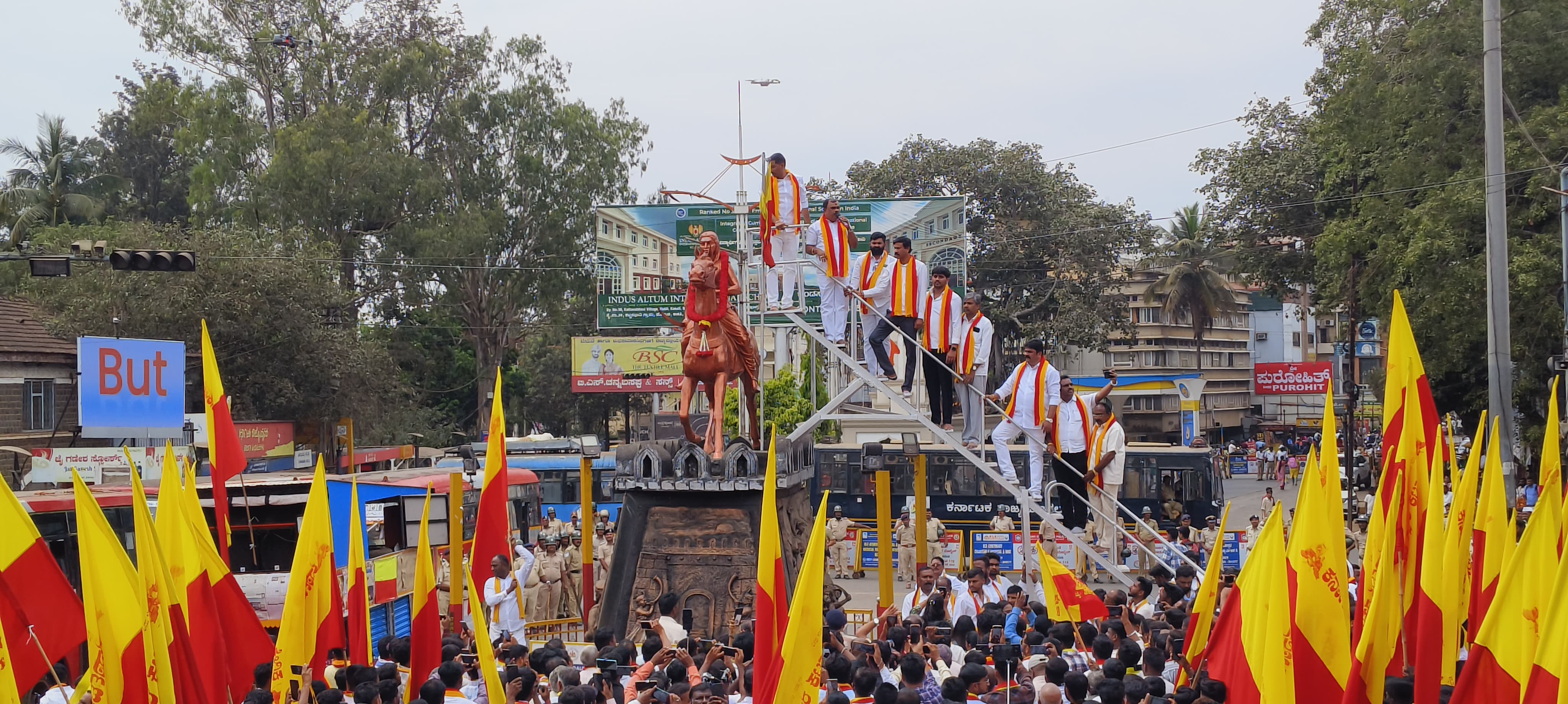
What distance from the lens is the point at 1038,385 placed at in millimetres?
14359

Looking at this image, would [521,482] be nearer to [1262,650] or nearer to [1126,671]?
[1126,671]

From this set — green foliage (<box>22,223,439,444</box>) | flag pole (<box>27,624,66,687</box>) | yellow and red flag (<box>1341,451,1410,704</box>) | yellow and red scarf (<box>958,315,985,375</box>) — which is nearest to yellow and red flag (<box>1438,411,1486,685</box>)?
yellow and red flag (<box>1341,451,1410,704</box>)

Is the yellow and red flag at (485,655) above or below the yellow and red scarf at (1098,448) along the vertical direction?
below

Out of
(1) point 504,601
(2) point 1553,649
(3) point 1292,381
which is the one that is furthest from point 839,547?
(3) point 1292,381

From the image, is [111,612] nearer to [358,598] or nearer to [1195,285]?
[358,598]

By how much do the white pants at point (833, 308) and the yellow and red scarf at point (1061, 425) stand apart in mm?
2437

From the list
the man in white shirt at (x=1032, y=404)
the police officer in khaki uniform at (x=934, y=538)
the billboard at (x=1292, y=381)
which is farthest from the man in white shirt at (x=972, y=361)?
the billboard at (x=1292, y=381)

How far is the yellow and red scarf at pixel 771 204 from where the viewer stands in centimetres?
1532

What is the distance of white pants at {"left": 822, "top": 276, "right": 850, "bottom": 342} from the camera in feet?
49.9

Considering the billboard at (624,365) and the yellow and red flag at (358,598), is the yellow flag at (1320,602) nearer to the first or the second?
the yellow and red flag at (358,598)

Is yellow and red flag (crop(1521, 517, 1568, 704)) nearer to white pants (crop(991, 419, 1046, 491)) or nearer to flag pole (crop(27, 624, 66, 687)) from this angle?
flag pole (crop(27, 624, 66, 687))

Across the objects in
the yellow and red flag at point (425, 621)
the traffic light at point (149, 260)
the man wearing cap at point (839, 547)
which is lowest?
the man wearing cap at point (839, 547)

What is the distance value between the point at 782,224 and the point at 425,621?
295 inches

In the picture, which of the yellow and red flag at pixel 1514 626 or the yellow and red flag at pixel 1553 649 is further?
the yellow and red flag at pixel 1514 626
